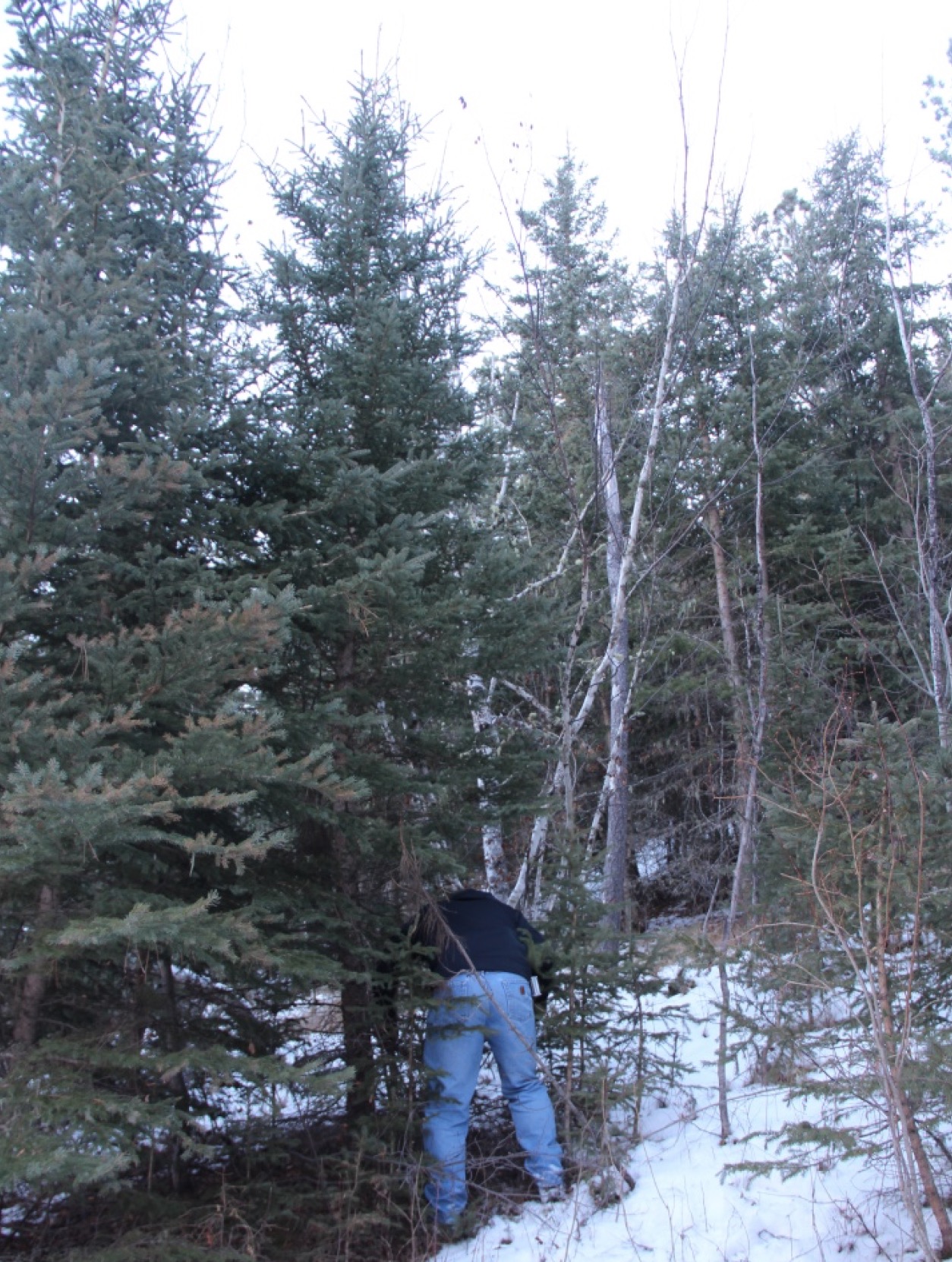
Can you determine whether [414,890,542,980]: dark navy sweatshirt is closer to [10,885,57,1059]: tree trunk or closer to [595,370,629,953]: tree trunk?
[595,370,629,953]: tree trunk

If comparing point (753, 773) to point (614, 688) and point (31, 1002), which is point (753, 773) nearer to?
point (614, 688)

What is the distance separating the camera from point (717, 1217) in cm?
468

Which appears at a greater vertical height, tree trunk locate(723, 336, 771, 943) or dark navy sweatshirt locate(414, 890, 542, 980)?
tree trunk locate(723, 336, 771, 943)

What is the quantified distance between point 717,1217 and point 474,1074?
4.74 ft

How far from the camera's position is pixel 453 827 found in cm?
623

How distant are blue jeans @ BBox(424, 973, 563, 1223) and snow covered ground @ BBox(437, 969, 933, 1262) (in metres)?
0.28

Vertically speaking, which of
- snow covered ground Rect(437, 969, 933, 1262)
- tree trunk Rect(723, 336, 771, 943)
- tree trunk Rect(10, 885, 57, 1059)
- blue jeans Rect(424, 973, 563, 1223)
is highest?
tree trunk Rect(723, 336, 771, 943)

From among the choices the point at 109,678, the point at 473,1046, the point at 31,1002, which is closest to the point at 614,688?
the point at 473,1046

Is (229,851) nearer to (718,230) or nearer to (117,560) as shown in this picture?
(117,560)

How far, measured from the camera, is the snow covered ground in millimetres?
4289

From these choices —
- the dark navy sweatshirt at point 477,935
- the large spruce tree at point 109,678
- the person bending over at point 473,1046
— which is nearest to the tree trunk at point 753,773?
the dark navy sweatshirt at point 477,935

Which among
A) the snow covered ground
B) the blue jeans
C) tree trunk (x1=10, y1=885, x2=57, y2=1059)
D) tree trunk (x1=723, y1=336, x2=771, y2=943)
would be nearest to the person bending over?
the blue jeans

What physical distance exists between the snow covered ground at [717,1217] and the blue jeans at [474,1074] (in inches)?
11.0

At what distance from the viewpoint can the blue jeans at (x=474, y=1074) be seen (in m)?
5.00
